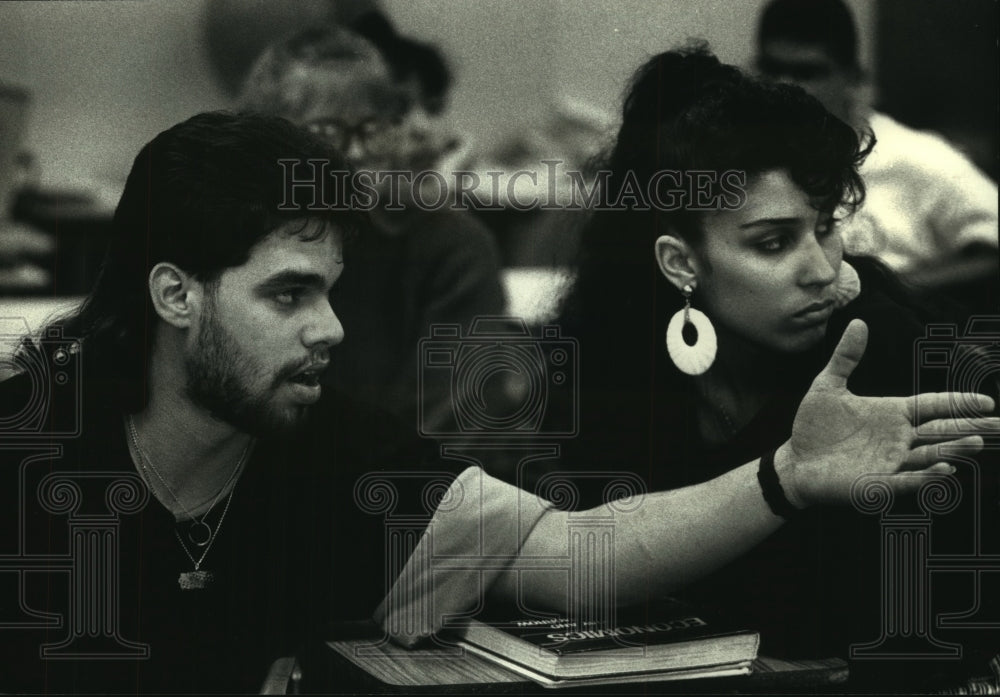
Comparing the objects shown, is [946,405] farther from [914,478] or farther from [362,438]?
[362,438]

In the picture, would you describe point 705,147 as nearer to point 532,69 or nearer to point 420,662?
point 532,69

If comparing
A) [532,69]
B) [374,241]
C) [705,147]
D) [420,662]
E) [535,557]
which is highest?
[532,69]

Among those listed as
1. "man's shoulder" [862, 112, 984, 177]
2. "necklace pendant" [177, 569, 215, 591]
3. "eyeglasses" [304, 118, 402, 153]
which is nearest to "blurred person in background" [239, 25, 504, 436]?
"eyeglasses" [304, 118, 402, 153]

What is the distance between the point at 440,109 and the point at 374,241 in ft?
1.02

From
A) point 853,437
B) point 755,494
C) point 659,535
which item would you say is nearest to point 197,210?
point 659,535

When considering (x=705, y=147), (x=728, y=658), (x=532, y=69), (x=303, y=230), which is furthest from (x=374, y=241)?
(x=728, y=658)

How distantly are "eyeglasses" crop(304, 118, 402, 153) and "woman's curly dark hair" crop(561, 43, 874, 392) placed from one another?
47 centimetres

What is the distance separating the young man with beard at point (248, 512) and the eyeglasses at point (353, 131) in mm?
145

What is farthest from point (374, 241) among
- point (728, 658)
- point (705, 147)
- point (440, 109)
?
point (728, 658)

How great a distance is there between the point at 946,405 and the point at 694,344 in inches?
22.4

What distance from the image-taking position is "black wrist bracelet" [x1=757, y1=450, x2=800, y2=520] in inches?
104

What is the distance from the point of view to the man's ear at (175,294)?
8.39 feet

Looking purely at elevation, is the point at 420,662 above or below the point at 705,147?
below

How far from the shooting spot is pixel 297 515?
8.63ft
